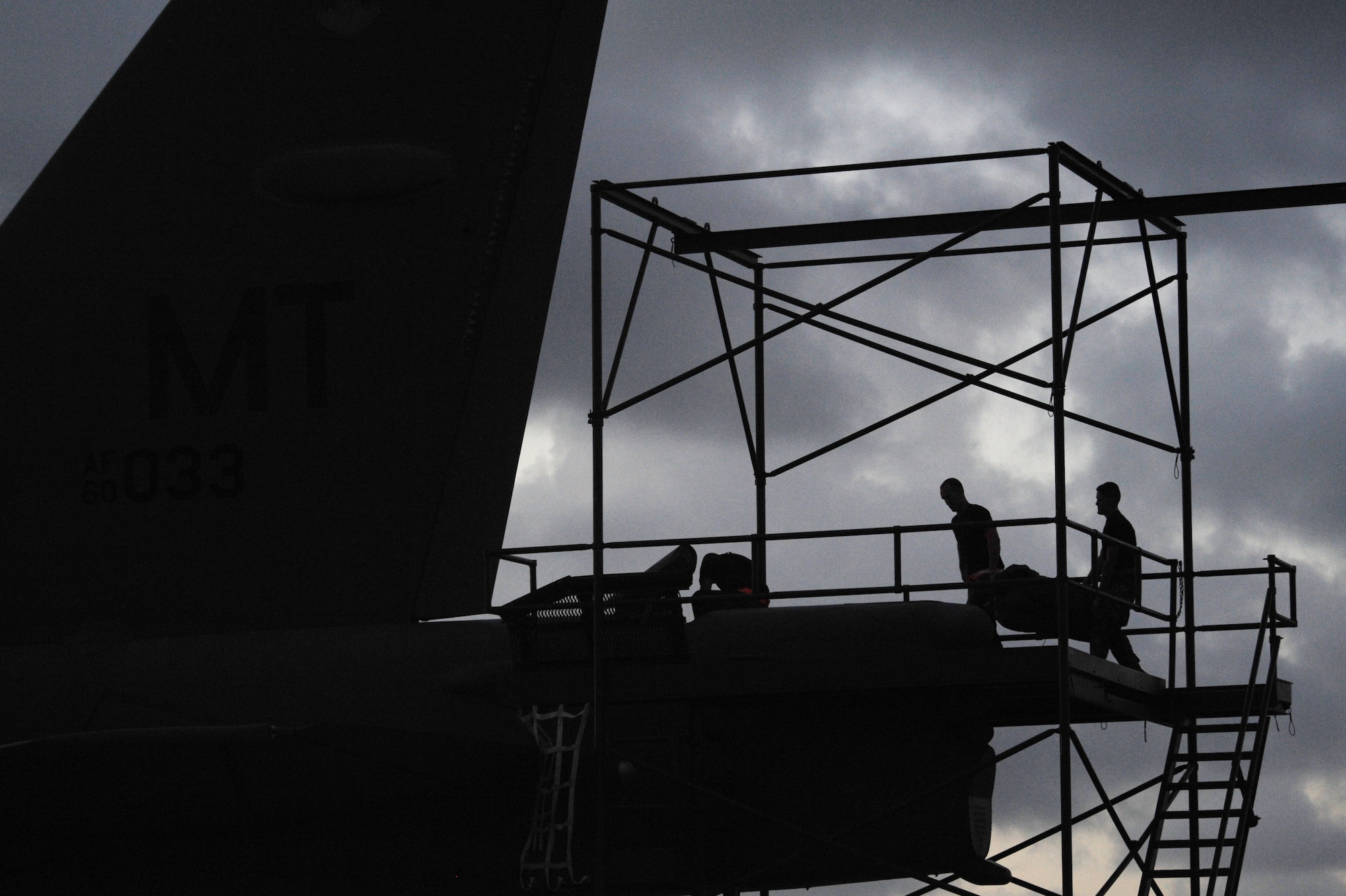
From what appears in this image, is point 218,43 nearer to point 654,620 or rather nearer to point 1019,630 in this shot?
point 654,620

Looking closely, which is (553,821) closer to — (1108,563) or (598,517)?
(598,517)

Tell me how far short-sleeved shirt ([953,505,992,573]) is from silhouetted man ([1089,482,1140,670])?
34.0 inches

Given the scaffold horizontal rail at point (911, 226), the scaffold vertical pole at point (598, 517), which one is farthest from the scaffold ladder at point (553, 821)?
the scaffold horizontal rail at point (911, 226)

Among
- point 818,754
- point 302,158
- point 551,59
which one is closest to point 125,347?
point 302,158

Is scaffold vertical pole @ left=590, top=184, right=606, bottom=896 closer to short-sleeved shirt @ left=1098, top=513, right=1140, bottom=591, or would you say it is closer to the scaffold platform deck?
the scaffold platform deck

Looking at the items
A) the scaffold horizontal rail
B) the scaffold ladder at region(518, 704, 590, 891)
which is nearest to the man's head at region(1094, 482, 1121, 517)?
the scaffold horizontal rail

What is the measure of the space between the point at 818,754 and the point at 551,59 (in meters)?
5.10

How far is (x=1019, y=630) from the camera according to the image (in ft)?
51.3

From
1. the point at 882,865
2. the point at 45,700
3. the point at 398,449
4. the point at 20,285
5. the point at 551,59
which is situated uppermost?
the point at 551,59

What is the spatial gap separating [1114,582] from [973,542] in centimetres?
112

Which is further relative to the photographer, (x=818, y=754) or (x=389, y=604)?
(x=818, y=754)

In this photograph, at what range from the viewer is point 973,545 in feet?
55.8

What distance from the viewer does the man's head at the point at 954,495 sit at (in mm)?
17172

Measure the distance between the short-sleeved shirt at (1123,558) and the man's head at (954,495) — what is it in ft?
3.60
